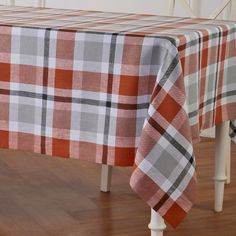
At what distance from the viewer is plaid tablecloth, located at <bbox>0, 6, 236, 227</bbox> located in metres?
1.95

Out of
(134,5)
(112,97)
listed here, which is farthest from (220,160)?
(134,5)

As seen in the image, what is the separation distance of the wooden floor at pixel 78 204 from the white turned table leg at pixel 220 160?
60mm

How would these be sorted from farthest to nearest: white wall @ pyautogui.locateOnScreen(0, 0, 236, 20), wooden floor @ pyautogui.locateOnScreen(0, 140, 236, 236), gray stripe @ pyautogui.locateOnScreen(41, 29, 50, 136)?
white wall @ pyautogui.locateOnScreen(0, 0, 236, 20) < wooden floor @ pyautogui.locateOnScreen(0, 140, 236, 236) < gray stripe @ pyautogui.locateOnScreen(41, 29, 50, 136)

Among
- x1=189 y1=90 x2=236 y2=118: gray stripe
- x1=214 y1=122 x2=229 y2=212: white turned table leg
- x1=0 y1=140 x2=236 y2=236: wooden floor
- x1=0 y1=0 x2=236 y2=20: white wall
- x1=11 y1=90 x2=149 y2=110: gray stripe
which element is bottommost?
x1=0 y1=140 x2=236 y2=236: wooden floor

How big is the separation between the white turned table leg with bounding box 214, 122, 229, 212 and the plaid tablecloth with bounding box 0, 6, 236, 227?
489mm

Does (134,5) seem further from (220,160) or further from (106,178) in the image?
(220,160)

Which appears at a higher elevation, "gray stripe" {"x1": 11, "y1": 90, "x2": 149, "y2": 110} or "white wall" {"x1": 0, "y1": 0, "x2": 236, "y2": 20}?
"gray stripe" {"x1": 11, "y1": 90, "x2": 149, "y2": 110}

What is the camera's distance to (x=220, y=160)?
2775 mm

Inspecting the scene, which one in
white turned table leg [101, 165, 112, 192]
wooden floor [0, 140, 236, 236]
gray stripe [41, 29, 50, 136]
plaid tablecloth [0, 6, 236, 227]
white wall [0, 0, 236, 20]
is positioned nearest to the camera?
plaid tablecloth [0, 6, 236, 227]

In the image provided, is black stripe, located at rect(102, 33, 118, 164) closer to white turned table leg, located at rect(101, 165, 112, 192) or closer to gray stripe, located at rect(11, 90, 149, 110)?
gray stripe, located at rect(11, 90, 149, 110)

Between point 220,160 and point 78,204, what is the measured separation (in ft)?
1.88

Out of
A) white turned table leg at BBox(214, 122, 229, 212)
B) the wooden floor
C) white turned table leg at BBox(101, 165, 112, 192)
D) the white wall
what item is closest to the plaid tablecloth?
white turned table leg at BBox(214, 122, 229, 212)

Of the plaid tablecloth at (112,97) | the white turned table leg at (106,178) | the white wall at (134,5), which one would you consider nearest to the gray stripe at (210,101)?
the plaid tablecloth at (112,97)

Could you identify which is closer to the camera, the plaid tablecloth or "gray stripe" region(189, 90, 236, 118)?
the plaid tablecloth
